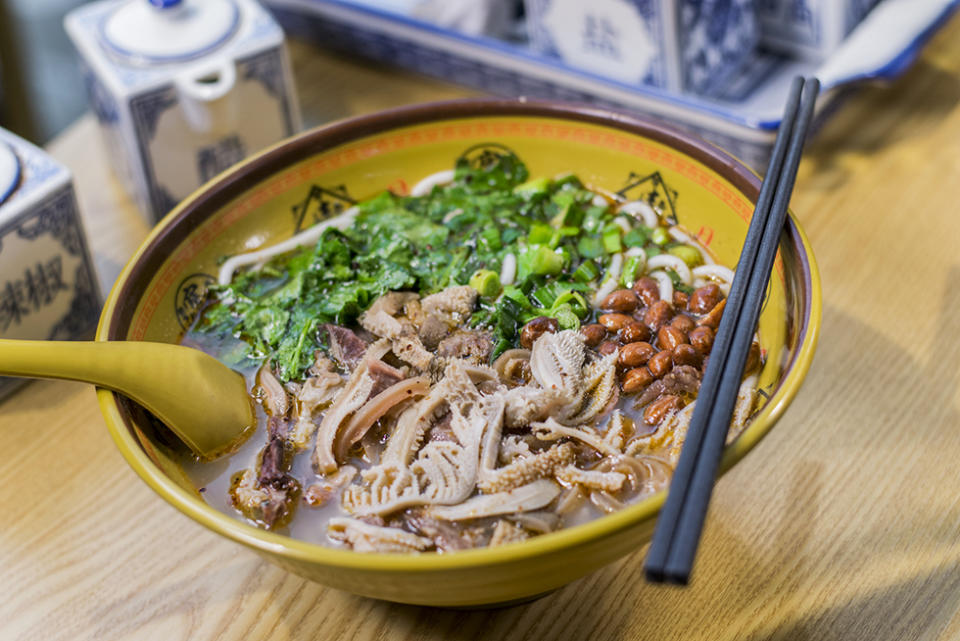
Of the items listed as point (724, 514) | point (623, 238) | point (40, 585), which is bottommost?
point (40, 585)

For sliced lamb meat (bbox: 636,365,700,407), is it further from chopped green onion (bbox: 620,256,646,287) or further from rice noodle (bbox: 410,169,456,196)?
rice noodle (bbox: 410,169,456,196)

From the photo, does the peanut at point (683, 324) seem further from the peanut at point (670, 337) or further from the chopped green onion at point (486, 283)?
the chopped green onion at point (486, 283)

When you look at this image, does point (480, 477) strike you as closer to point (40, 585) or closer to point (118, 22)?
point (40, 585)

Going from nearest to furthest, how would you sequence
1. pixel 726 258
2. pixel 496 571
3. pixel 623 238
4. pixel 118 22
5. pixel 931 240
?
pixel 496 571 → pixel 726 258 → pixel 623 238 → pixel 931 240 → pixel 118 22

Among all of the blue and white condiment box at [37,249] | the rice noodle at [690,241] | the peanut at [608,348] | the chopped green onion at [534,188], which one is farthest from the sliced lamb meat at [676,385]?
the blue and white condiment box at [37,249]

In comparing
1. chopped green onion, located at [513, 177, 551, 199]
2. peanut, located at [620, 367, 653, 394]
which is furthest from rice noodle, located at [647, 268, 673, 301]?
chopped green onion, located at [513, 177, 551, 199]

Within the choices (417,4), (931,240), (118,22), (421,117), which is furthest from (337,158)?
(931,240)

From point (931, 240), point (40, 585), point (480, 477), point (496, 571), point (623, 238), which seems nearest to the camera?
point (496, 571)
